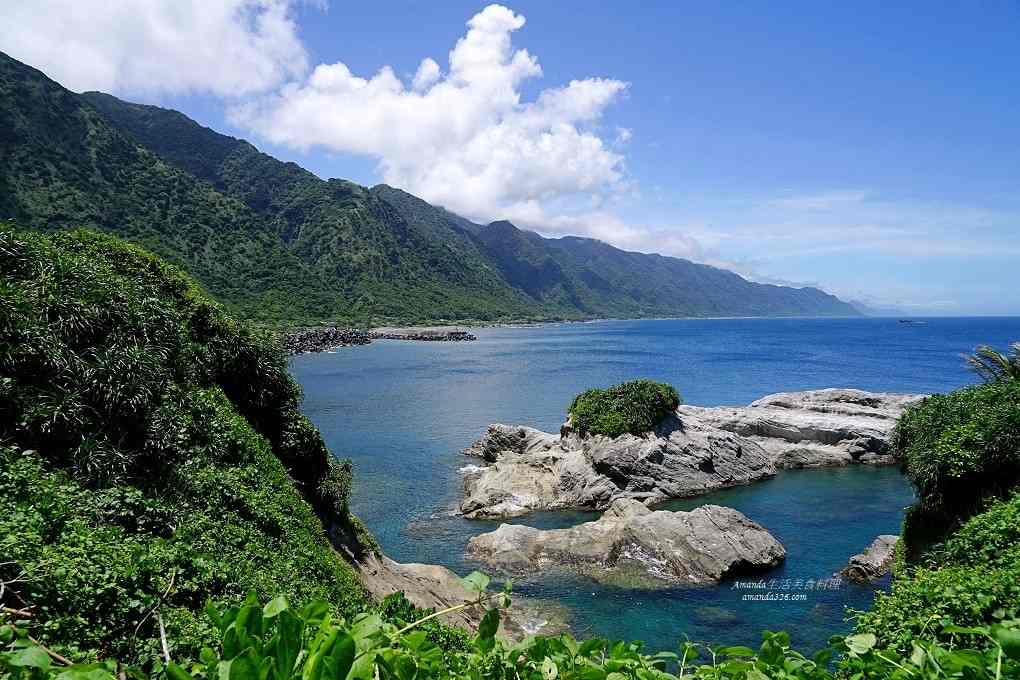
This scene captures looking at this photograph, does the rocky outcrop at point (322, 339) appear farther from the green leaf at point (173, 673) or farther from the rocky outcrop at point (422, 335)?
the green leaf at point (173, 673)

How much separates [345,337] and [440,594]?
10977 centimetres

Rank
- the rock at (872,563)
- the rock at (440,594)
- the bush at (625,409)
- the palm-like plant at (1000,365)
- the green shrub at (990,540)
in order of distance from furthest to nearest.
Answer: the bush at (625,409), the rock at (872,563), the palm-like plant at (1000,365), the rock at (440,594), the green shrub at (990,540)

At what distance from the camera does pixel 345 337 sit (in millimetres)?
122625

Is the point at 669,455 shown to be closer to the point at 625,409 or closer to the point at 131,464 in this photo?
the point at 625,409

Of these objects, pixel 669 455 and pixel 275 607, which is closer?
pixel 275 607

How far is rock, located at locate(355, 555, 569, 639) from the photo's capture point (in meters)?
16.5

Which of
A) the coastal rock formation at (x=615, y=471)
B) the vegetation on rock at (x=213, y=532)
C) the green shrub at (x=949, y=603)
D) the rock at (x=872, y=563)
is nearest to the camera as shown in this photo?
the vegetation on rock at (x=213, y=532)

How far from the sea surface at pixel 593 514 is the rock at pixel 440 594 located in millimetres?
792

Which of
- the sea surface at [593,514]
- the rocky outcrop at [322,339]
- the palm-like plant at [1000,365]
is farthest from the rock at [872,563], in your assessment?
the rocky outcrop at [322,339]

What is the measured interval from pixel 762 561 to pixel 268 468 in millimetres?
19090

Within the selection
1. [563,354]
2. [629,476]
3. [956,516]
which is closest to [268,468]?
[956,516]

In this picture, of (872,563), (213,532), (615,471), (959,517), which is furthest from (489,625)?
(615,471)

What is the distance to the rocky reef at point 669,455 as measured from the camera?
1256 inches

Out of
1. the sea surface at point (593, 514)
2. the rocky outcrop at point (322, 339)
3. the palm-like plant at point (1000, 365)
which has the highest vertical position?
the palm-like plant at point (1000, 365)
